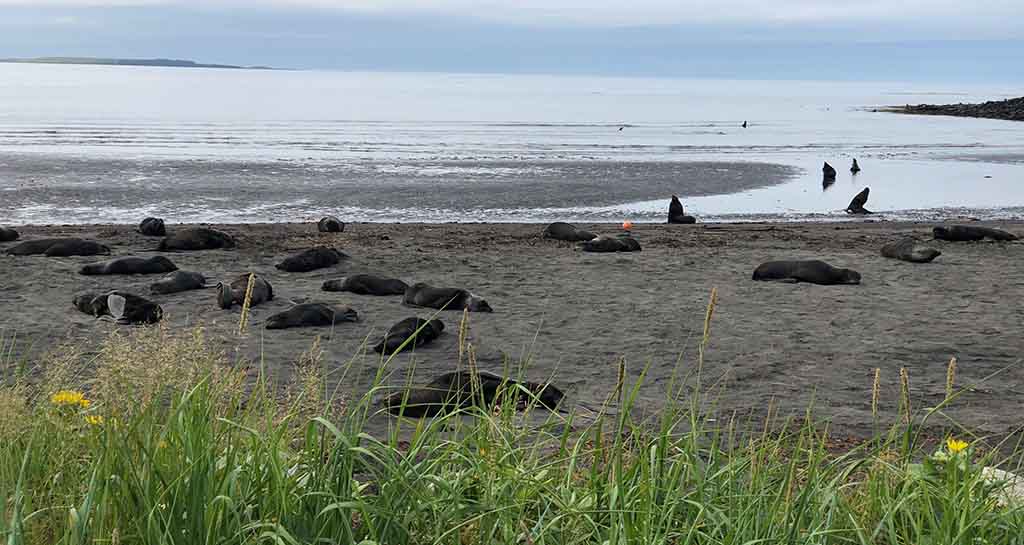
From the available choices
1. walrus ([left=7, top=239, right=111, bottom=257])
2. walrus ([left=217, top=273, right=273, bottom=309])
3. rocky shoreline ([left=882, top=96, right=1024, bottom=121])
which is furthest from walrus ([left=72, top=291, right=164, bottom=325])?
rocky shoreline ([left=882, top=96, right=1024, bottom=121])

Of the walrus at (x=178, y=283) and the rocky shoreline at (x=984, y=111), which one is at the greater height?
→ the walrus at (x=178, y=283)

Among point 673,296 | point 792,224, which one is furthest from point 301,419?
point 792,224

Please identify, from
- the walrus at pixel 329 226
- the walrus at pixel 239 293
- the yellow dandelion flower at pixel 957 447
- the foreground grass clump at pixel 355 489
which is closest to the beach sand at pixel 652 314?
the walrus at pixel 239 293

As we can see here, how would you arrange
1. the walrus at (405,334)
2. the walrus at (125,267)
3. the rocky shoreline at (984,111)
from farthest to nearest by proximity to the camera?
the rocky shoreline at (984,111), the walrus at (125,267), the walrus at (405,334)

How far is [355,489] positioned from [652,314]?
24.9 feet

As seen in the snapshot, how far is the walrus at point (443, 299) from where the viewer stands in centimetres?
1095

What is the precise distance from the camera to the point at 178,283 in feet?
38.6

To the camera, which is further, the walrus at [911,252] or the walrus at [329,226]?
the walrus at [329,226]

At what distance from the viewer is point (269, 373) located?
333 inches

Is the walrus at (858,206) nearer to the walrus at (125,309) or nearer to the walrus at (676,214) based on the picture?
the walrus at (676,214)

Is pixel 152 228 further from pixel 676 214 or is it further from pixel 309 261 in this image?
pixel 676 214

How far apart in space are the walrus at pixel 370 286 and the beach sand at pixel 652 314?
6.1 inches

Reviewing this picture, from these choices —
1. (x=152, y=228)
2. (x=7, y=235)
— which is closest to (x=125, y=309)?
(x=7, y=235)

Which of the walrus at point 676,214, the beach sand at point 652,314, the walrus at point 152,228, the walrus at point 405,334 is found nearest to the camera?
the beach sand at point 652,314
